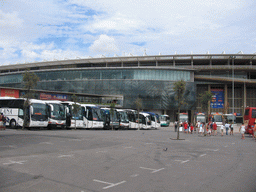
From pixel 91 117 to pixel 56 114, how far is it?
5668 mm

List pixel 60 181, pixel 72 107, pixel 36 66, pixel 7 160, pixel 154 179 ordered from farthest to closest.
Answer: pixel 36 66 < pixel 72 107 < pixel 7 160 < pixel 154 179 < pixel 60 181

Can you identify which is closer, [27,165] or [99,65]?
[27,165]

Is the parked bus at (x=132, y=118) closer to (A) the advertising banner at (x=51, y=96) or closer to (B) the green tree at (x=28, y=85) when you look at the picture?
(A) the advertising banner at (x=51, y=96)

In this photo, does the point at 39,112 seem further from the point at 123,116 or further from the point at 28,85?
the point at 123,116

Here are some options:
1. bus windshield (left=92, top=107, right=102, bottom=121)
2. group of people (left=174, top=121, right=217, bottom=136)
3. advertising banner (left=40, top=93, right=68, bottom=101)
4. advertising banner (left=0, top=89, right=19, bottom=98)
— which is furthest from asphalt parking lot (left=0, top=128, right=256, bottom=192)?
advertising banner (left=40, top=93, right=68, bottom=101)

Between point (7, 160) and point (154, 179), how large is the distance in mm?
5595

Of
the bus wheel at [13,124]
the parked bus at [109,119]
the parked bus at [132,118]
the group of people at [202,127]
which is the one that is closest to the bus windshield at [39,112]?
the bus wheel at [13,124]

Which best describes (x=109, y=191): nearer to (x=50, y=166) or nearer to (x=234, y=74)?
(x=50, y=166)

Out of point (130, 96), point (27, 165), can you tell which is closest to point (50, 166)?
point (27, 165)

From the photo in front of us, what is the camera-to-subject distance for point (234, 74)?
7675cm

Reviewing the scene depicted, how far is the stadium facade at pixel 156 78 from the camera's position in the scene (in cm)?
7100

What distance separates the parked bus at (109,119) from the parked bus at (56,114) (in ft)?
22.2

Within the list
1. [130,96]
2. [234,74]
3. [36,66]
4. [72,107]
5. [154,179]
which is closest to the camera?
[154,179]

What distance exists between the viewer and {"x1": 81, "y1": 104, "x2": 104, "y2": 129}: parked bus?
3509 centimetres
